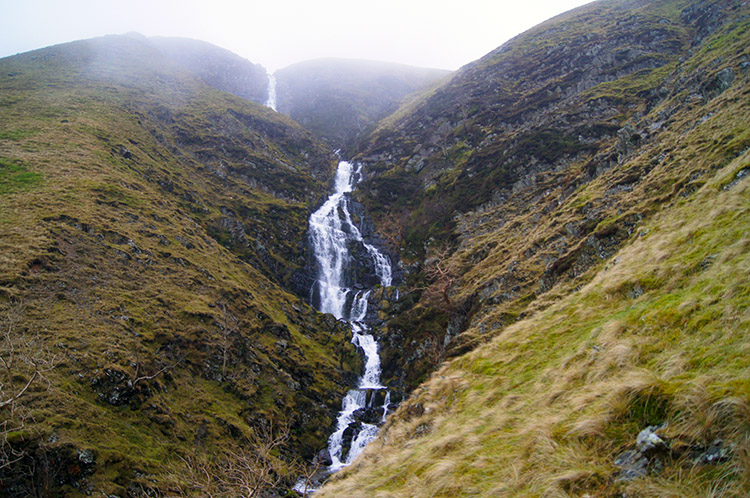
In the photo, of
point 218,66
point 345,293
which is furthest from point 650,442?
point 218,66

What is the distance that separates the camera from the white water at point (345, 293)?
32094 millimetres

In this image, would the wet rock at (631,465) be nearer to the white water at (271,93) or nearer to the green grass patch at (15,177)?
the green grass patch at (15,177)

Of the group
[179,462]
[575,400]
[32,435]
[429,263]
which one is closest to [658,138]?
[429,263]

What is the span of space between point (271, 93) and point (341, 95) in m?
34.6

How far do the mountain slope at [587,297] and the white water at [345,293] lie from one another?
3.08 m

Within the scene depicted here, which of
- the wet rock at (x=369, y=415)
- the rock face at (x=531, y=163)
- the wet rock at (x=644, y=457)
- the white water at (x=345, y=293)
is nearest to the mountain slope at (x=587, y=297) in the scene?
the wet rock at (x=644, y=457)

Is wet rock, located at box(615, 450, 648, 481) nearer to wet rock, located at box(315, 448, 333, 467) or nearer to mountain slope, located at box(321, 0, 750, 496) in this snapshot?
mountain slope, located at box(321, 0, 750, 496)

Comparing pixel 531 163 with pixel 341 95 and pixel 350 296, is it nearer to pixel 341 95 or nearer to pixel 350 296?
pixel 350 296

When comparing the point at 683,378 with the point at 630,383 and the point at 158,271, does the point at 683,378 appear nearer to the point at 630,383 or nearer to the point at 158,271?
the point at 630,383

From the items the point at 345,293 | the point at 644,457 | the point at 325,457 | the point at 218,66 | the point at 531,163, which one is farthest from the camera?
the point at 218,66

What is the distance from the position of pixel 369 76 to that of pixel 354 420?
603ft

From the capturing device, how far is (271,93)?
158 meters

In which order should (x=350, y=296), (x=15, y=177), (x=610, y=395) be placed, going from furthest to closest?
(x=350, y=296) → (x=15, y=177) → (x=610, y=395)

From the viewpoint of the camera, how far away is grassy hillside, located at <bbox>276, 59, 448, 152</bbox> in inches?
4978
